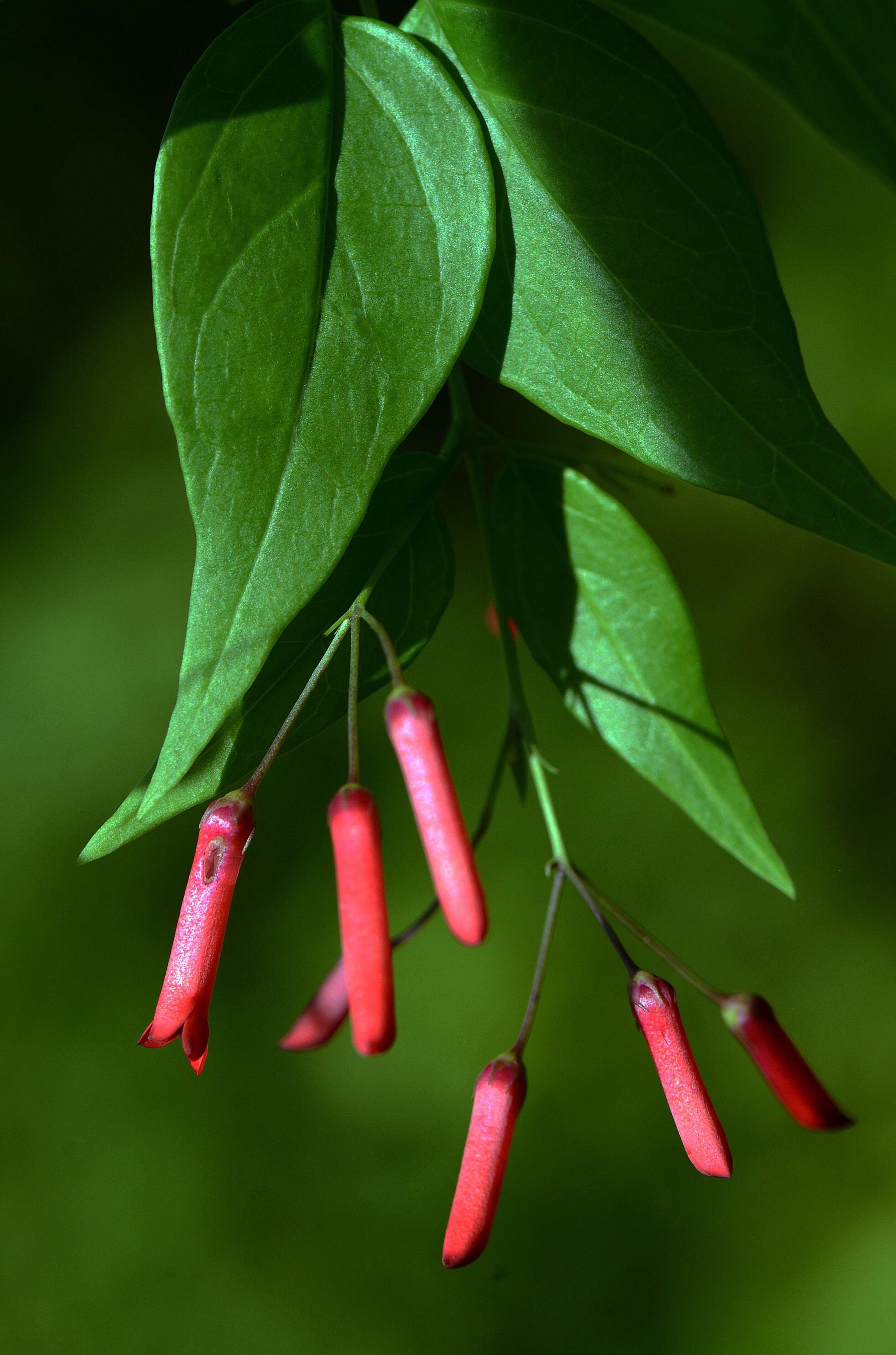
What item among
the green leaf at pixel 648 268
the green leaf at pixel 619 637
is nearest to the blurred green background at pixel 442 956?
the green leaf at pixel 619 637

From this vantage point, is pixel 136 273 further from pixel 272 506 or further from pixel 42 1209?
pixel 42 1209

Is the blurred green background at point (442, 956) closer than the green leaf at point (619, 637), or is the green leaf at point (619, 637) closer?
the green leaf at point (619, 637)

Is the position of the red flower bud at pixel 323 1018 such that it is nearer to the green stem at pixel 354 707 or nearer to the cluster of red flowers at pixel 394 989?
the cluster of red flowers at pixel 394 989

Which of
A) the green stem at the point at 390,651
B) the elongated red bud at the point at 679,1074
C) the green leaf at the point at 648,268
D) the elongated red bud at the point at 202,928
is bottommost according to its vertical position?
Answer: the elongated red bud at the point at 679,1074

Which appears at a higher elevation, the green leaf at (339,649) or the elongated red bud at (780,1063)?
the green leaf at (339,649)

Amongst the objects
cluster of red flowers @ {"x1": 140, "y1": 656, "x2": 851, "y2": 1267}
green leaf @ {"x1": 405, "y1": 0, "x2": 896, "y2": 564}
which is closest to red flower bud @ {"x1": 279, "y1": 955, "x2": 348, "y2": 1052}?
cluster of red flowers @ {"x1": 140, "y1": 656, "x2": 851, "y2": 1267}

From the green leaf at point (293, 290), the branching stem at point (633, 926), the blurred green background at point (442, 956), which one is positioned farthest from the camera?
the blurred green background at point (442, 956)

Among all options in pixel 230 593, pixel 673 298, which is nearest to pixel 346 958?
pixel 230 593
